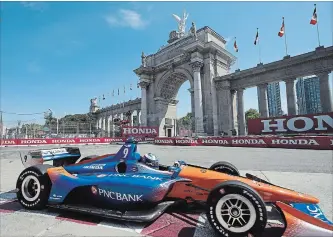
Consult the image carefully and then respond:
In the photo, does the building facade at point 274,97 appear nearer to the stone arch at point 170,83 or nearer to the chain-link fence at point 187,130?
the chain-link fence at point 187,130

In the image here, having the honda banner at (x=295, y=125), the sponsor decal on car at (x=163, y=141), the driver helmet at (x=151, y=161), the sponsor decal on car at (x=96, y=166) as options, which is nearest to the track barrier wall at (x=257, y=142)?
the sponsor decal on car at (x=163, y=141)

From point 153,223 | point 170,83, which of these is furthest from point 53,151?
point 170,83

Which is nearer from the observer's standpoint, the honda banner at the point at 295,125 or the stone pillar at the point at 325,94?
the honda banner at the point at 295,125

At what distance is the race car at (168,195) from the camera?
2615mm

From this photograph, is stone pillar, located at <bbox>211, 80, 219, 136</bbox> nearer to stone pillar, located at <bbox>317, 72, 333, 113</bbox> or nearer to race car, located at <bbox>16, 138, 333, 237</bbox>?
stone pillar, located at <bbox>317, 72, 333, 113</bbox>

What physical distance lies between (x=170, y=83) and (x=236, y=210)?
1659 inches

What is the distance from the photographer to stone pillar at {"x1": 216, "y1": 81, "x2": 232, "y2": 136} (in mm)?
33750

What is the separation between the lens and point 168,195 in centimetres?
348

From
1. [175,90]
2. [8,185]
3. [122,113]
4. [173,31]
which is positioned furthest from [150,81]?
[8,185]

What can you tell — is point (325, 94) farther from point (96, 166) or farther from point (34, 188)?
point (34, 188)

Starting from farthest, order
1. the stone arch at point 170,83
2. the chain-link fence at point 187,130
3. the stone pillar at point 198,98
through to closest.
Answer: the stone arch at point 170,83 → the chain-link fence at point 187,130 → the stone pillar at point 198,98

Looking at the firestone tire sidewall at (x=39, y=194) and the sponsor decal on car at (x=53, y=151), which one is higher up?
the sponsor decal on car at (x=53, y=151)

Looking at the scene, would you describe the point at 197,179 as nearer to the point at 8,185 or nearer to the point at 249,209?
the point at 249,209

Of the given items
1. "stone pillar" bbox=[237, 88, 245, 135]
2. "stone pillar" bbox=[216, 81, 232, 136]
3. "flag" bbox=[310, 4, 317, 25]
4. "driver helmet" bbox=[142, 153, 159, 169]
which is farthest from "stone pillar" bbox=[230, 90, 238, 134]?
"driver helmet" bbox=[142, 153, 159, 169]
